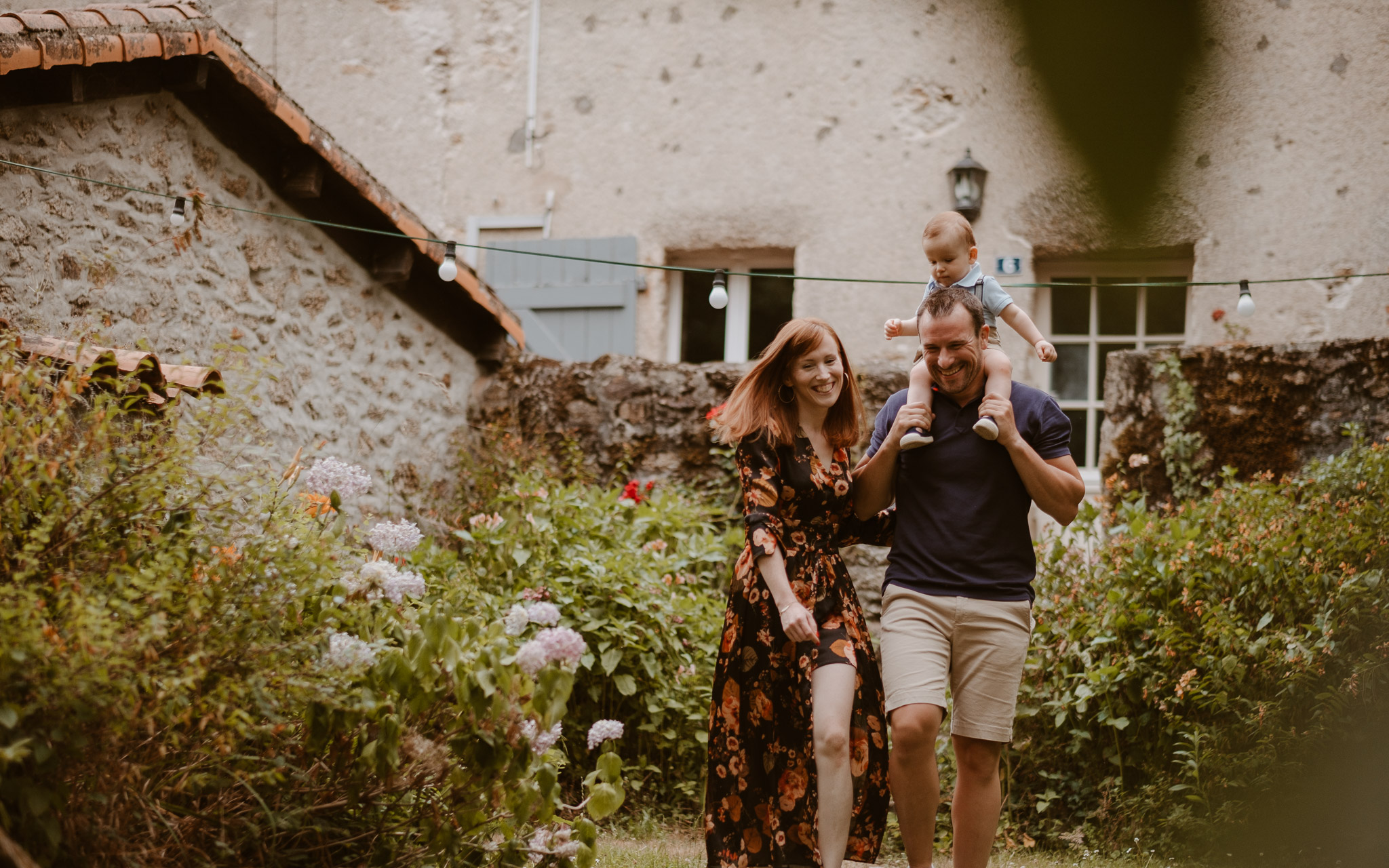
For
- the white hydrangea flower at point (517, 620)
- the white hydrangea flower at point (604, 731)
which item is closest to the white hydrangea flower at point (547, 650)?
the white hydrangea flower at point (517, 620)

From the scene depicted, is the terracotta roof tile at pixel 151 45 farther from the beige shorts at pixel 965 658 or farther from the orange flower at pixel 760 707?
the beige shorts at pixel 965 658

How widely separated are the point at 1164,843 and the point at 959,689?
131 cm

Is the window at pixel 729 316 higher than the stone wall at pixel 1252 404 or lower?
higher

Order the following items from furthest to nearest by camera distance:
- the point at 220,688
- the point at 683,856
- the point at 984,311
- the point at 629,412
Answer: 1. the point at 629,412
2. the point at 683,856
3. the point at 984,311
4. the point at 220,688

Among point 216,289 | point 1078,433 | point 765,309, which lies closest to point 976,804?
point 216,289

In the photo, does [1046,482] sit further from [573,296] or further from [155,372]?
[573,296]

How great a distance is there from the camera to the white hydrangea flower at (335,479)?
2707 millimetres

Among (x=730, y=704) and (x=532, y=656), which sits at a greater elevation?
(x=532, y=656)

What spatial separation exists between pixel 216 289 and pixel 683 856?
3.19 meters

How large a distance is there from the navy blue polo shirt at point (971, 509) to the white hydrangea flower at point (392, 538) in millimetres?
1260

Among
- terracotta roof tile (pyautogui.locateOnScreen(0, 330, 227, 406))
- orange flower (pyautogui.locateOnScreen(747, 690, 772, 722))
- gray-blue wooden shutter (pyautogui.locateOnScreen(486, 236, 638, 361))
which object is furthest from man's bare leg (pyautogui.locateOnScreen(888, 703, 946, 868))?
gray-blue wooden shutter (pyautogui.locateOnScreen(486, 236, 638, 361))

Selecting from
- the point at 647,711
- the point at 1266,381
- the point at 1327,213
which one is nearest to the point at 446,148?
the point at 647,711

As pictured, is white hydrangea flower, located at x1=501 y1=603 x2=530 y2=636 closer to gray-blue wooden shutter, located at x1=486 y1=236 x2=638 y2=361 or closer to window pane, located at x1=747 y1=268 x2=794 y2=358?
gray-blue wooden shutter, located at x1=486 y1=236 x2=638 y2=361

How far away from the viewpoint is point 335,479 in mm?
2711
